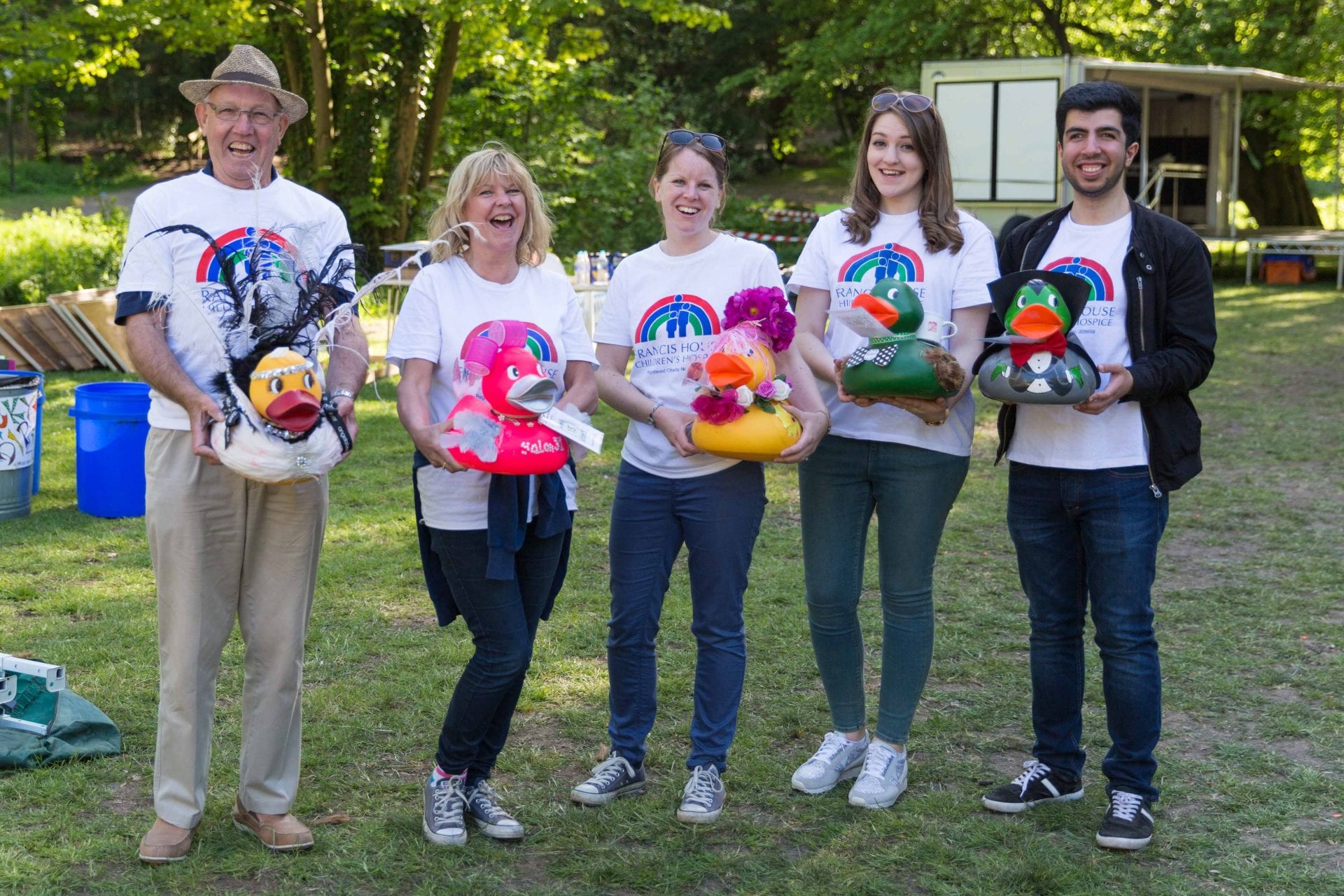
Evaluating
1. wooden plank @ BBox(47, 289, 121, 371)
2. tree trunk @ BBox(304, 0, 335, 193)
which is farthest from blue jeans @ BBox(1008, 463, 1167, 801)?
tree trunk @ BBox(304, 0, 335, 193)

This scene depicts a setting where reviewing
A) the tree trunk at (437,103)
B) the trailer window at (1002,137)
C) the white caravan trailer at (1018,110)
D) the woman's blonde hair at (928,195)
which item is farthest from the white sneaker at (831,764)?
the trailer window at (1002,137)

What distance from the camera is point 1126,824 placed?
339 cm

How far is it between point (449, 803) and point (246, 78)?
6.27 ft

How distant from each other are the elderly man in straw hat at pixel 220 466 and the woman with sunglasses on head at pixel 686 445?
742mm

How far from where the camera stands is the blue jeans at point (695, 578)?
3.44 meters

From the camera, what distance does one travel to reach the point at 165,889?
3141 millimetres

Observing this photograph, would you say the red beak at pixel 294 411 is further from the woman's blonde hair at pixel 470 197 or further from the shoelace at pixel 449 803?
the shoelace at pixel 449 803

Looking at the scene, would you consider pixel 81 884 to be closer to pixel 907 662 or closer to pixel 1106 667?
pixel 907 662

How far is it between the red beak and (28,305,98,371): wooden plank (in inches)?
350

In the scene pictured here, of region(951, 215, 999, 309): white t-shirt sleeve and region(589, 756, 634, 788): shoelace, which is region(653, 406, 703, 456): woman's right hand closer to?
region(951, 215, 999, 309): white t-shirt sleeve

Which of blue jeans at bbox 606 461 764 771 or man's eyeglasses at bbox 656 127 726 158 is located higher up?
man's eyeglasses at bbox 656 127 726 158

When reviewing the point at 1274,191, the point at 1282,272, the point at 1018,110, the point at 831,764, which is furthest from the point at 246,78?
the point at 1274,191

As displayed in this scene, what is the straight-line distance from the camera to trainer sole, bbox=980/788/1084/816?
3.61m

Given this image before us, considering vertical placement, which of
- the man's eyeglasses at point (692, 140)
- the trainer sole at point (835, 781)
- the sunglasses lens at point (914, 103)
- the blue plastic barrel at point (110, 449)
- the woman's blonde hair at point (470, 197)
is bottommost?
the trainer sole at point (835, 781)
